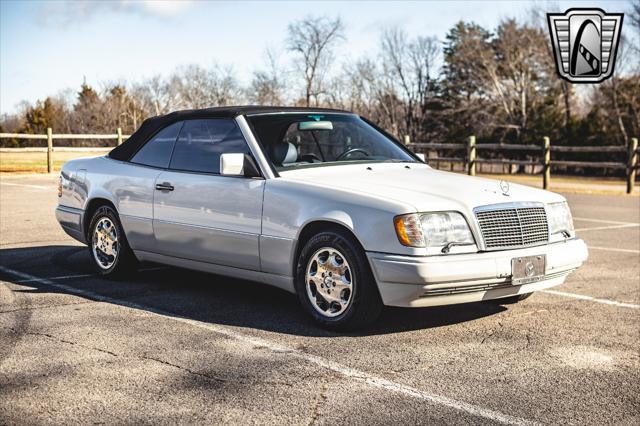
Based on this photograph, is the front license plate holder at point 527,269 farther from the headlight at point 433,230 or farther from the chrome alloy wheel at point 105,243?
the chrome alloy wheel at point 105,243

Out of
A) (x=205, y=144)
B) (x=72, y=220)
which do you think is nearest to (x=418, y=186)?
(x=205, y=144)

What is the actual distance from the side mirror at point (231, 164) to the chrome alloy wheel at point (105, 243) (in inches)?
70.2

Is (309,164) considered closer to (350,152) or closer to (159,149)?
(350,152)

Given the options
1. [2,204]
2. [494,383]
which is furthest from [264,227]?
[2,204]

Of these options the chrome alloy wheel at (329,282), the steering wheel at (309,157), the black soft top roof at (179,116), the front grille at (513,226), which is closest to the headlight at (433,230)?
the front grille at (513,226)

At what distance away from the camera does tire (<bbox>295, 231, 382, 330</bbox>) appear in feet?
17.1

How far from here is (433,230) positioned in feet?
16.6

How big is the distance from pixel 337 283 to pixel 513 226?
125 cm

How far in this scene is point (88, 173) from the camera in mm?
7551

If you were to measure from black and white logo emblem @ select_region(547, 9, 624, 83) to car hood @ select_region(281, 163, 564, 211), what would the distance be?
25.7 meters

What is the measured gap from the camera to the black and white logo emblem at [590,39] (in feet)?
107

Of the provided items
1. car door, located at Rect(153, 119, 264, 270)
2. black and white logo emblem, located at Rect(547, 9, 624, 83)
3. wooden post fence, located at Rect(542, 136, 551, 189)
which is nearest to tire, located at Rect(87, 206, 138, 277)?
car door, located at Rect(153, 119, 264, 270)

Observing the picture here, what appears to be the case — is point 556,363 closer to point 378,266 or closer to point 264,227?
point 378,266

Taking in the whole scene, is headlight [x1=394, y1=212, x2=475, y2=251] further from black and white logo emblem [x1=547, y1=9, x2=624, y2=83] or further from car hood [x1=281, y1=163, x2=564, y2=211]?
black and white logo emblem [x1=547, y1=9, x2=624, y2=83]
